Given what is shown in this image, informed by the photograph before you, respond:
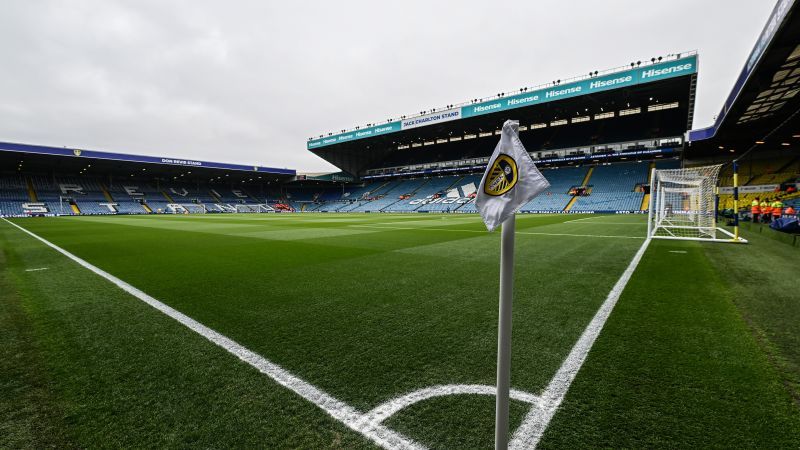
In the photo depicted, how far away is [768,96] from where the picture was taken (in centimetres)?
1692

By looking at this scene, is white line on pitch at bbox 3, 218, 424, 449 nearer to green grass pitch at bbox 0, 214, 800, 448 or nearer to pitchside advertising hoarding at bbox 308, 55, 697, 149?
green grass pitch at bbox 0, 214, 800, 448

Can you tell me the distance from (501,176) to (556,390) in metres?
1.59

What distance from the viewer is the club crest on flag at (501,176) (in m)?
1.49

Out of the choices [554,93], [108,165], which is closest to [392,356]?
[554,93]

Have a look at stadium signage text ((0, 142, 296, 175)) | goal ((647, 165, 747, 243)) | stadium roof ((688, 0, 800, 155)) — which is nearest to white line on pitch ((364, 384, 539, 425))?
goal ((647, 165, 747, 243))

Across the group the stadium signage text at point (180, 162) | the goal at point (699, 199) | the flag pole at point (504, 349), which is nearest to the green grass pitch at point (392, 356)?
the flag pole at point (504, 349)

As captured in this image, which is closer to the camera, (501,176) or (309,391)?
(501,176)

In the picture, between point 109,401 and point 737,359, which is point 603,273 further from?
point 109,401

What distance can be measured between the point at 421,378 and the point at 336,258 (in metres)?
5.53

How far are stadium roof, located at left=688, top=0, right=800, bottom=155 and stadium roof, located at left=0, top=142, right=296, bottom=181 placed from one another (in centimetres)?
5847

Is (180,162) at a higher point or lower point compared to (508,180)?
higher

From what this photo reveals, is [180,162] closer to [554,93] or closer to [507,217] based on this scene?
[554,93]

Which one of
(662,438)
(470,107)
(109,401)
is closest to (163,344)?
(109,401)

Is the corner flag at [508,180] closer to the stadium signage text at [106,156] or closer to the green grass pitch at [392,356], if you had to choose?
the green grass pitch at [392,356]
